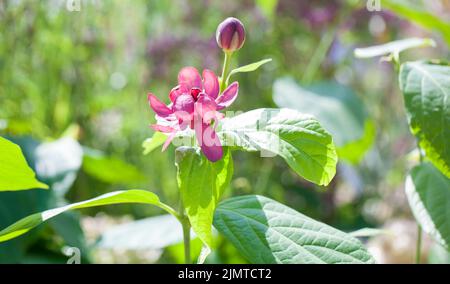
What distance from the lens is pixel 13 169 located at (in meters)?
0.37

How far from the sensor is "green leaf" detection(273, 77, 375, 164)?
715 mm

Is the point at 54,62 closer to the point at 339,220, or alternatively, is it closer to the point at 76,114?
the point at 76,114

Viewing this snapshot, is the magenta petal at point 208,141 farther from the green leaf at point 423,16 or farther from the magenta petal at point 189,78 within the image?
the green leaf at point 423,16

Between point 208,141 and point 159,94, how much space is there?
118 cm

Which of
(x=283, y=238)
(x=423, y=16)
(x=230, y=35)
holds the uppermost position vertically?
(x=423, y=16)

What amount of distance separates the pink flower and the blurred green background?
0.37 metres

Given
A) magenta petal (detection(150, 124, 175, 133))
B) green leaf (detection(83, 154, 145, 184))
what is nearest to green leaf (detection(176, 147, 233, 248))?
magenta petal (detection(150, 124, 175, 133))

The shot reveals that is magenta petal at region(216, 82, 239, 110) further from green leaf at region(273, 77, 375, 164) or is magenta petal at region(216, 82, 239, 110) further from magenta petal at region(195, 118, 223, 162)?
green leaf at region(273, 77, 375, 164)

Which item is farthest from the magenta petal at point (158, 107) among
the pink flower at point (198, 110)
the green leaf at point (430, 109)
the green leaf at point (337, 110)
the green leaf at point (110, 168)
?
the green leaf at point (110, 168)

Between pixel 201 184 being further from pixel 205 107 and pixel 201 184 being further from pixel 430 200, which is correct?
pixel 430 200

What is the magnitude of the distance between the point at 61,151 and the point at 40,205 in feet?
0.40

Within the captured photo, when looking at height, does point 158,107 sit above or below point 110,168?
below

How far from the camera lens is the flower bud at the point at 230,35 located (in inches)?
15.0

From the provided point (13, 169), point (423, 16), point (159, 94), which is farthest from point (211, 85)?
point (159, 94)
